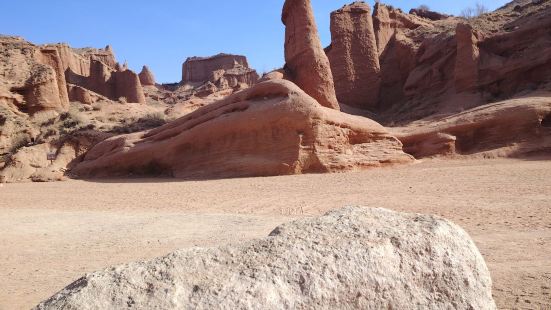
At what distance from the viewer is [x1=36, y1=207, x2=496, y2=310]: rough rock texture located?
177 centimetres

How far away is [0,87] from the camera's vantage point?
19797mm

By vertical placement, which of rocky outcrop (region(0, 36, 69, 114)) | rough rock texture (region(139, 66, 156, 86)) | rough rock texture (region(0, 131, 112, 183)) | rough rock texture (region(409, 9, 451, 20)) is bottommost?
rough rock texture (region(0, 131, 112, 183))

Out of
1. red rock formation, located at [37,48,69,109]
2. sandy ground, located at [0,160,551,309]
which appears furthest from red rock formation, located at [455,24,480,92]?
red rock formation, located at [37,48,69,109]

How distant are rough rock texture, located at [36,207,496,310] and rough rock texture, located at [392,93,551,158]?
12040mm

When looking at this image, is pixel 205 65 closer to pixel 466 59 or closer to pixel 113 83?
pixel 113 83

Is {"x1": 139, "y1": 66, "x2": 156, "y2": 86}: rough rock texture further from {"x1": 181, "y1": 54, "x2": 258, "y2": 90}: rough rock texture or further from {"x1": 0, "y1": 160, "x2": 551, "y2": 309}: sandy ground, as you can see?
{"x1": 0, "y1": 160, "x2": 551, "y2": 309}: sandy ground

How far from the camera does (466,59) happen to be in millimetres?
19000

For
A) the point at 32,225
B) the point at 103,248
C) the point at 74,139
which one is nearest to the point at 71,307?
the point at 103,248

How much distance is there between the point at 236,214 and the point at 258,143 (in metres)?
5.82

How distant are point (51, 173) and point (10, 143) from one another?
613 centimetres

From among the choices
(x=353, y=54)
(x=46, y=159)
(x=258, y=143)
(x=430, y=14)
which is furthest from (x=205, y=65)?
(x=258, y=143)

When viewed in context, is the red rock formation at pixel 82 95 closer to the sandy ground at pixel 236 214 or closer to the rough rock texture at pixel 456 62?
the sandy ground at pixel 236 214

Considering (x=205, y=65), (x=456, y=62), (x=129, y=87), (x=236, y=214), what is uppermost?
(x=205, y=65)

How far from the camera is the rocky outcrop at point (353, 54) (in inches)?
850
